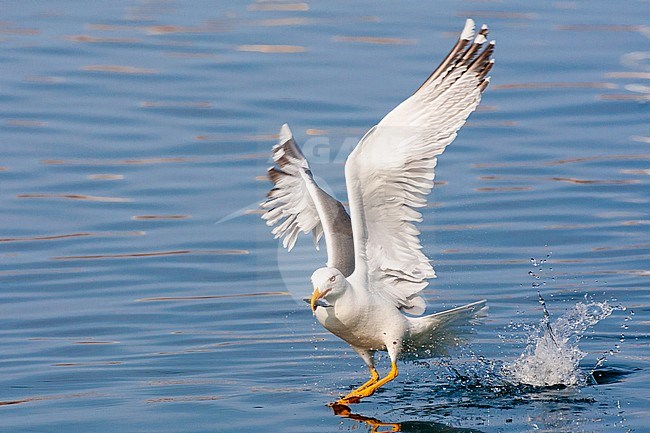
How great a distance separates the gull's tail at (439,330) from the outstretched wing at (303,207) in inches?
20.5

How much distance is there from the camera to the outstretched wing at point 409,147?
296 inches

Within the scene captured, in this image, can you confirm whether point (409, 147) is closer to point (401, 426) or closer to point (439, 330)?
point (439, 330)

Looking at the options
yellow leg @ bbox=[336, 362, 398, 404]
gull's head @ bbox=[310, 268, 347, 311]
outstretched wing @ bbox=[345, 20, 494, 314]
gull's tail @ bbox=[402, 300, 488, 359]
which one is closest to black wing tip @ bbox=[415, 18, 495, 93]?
outstretched wing @ bbox=[345, 20, 494, 314]

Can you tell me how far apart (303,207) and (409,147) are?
113 centimetres

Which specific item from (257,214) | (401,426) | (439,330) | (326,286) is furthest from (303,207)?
(257,214)

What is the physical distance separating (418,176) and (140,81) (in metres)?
9.50

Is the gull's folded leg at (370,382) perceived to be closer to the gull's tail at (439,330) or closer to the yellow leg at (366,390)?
the yellow leg at (366,390)

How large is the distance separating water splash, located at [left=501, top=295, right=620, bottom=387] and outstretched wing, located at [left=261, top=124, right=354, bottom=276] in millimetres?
1188

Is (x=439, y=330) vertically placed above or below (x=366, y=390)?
above

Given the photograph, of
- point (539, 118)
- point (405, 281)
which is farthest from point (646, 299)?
point (539, 118)

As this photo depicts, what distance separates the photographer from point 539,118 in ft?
49.5

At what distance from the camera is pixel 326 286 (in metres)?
7.62

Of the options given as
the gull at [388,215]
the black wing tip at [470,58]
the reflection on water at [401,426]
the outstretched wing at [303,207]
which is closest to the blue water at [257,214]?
the reflection on water at [401,426]

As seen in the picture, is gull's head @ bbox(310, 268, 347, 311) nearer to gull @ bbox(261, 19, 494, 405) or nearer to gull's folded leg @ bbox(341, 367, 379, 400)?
gull @ bbox(261, 19, 494, 405)
